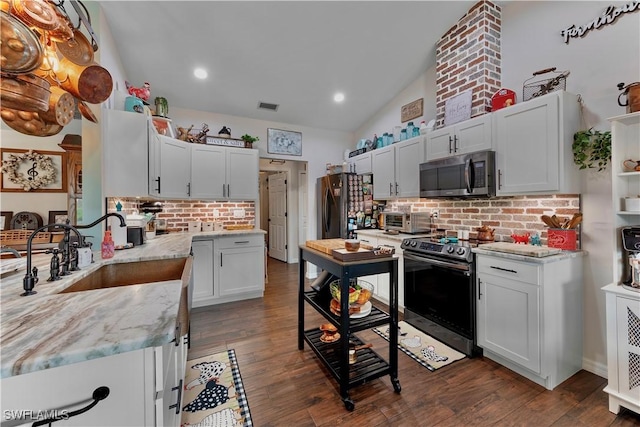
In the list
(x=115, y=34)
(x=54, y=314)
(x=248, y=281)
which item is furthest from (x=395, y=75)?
(x=54, y=314)

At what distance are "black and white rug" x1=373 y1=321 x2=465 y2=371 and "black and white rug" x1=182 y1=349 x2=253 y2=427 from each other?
1435mm

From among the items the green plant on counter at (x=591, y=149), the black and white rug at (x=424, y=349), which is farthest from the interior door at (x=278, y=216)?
the green plant on counter at (x=591, y=149)

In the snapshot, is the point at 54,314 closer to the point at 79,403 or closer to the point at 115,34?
the point at 79,403

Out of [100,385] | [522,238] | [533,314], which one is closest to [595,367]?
[533,314]

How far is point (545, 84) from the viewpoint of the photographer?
7.73 feet

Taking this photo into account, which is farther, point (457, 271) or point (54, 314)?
point (457, 271)

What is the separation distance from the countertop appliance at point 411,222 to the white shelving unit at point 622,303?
177 centimetres

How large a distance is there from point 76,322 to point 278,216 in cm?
585

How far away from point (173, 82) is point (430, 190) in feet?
11.9

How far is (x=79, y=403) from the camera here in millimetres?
678

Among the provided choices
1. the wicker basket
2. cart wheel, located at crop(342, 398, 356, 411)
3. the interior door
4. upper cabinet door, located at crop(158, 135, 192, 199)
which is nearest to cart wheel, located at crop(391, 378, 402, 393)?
cart wheel, located at crop(342, 398, 356, 411)

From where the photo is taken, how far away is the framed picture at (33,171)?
191 centimetres

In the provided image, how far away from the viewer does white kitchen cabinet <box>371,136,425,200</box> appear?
11.2 ft

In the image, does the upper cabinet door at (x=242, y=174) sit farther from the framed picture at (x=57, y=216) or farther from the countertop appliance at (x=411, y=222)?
the countertop appliance at (x=411, y=222)
